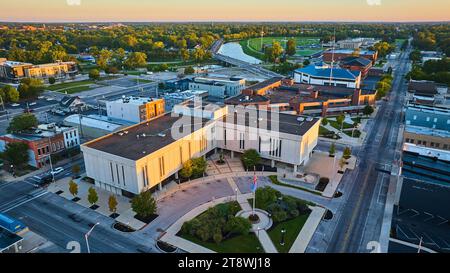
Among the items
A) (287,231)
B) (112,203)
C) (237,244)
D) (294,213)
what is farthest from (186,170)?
(287,231)

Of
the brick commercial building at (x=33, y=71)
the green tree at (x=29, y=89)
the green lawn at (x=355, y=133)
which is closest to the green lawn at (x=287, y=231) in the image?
the green lawn at (x=355, y=133)

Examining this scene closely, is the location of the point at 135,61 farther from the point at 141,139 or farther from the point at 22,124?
the point at 141,139

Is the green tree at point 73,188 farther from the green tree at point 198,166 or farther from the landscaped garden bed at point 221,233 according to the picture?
the landscaped garden bed at point 221,233

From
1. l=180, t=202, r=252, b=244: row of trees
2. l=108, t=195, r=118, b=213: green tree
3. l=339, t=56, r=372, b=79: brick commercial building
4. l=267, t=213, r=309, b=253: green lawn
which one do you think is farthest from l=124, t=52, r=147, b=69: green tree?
l=267, t=213, r=309, b=253: green lawn
